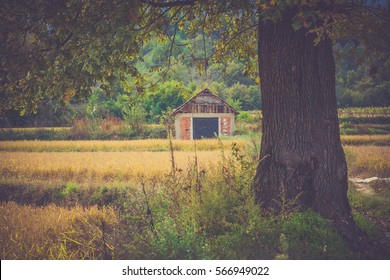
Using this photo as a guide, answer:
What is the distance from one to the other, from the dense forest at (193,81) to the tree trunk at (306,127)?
544 millimetres

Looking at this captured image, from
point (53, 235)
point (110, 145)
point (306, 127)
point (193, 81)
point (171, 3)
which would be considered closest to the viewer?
point (306, 127)

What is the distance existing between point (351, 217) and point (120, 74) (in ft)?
13.5

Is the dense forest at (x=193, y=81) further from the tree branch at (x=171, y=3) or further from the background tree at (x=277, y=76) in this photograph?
the tree branch at (x=171, y=3)

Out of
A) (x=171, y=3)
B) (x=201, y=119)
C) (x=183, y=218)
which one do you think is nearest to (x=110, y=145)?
(x=201, y=119)

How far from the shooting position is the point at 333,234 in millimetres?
4297

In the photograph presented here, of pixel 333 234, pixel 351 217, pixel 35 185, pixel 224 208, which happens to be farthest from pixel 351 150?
pixel 35 185

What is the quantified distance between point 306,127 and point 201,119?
22.7ft

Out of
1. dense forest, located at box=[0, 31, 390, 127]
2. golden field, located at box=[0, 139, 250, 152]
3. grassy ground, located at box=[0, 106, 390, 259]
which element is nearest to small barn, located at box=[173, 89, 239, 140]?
golden field, located at box=[0, 139, 250, 152]

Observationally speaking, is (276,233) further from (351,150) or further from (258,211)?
(351,150)

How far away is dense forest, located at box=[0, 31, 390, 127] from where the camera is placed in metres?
6.00

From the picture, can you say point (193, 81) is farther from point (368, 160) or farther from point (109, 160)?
point (368, 160)

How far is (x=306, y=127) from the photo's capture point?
15.3ft

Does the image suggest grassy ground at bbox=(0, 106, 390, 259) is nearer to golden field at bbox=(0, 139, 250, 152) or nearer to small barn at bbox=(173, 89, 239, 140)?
golden field at bbox=(0, 139, 250, 152)

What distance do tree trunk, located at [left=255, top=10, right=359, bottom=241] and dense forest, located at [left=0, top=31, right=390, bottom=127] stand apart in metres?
0.54
